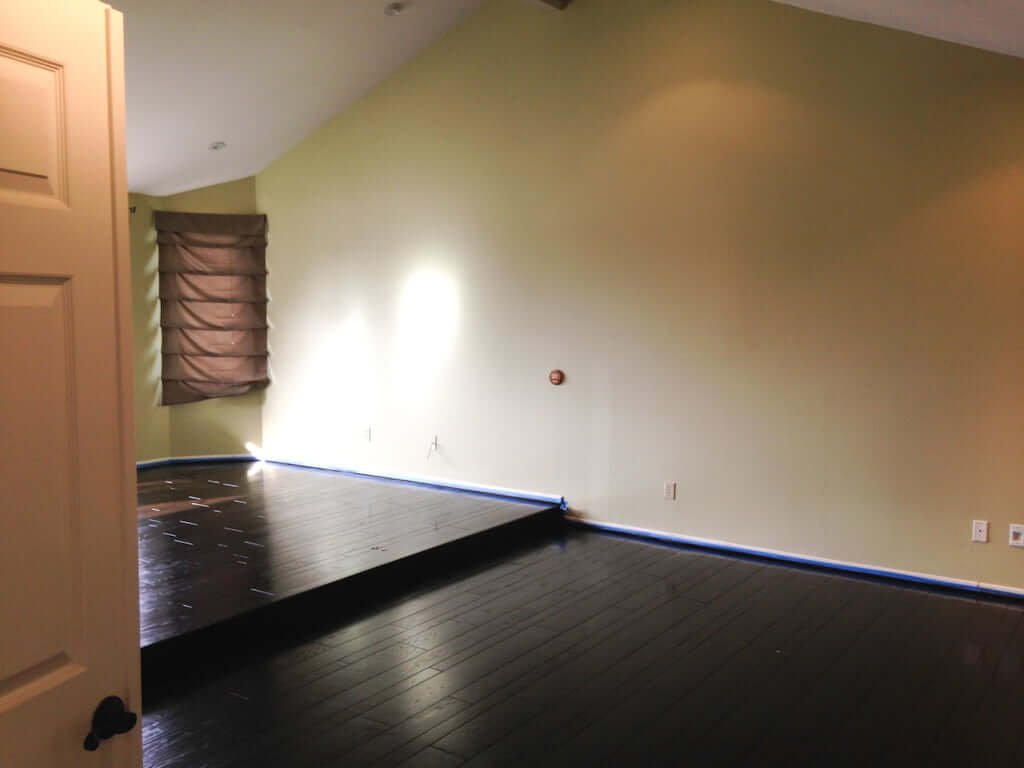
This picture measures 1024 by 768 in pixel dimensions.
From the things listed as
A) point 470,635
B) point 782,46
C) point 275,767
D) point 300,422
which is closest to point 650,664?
point 470,635

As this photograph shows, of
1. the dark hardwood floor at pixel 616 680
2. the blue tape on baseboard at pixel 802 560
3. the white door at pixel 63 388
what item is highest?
the white door at pixel 63 388

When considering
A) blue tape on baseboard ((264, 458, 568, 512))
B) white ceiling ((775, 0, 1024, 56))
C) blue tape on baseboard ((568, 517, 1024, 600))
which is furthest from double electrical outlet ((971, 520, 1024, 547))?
blue tape on baseboard ((264, 458, 568, 512))

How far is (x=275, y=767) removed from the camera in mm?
2549

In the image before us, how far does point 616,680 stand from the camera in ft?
10.6

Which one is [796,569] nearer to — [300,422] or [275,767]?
[275,767]

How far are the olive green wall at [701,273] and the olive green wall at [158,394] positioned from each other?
1175 mm

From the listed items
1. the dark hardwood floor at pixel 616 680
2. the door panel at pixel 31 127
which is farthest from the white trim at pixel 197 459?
the door panel at pixel 31 127

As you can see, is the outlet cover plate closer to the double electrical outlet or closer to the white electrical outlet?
the double electrical outlet

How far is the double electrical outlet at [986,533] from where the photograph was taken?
4.14 meters

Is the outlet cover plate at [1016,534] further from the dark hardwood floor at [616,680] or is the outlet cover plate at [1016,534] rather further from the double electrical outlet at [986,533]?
the dark hardwood floor at [616,680]

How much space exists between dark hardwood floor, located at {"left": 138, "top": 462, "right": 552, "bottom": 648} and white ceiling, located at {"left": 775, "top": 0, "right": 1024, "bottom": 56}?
3466 mm

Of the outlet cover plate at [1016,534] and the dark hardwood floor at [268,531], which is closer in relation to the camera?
the dark hardwood floor at [268,531]

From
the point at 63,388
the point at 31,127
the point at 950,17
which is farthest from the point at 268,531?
the point at 950,17

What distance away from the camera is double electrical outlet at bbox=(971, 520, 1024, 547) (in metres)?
4.14
